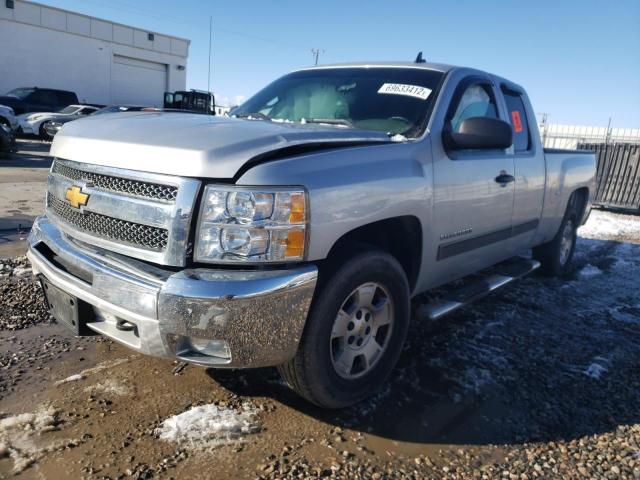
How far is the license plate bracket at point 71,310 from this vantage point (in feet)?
8.34

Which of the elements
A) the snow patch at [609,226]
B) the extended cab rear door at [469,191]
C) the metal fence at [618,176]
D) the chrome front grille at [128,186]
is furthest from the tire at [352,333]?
the metal fence at [618,176]

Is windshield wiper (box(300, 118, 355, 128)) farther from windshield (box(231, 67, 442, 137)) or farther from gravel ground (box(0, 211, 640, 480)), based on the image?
gravel ground (box(0, 211, 640, 480))

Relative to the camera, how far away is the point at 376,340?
3.00 metres

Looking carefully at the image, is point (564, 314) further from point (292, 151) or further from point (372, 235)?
point (292, 151)

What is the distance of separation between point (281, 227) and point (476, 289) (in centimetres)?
213

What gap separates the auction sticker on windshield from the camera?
348cm

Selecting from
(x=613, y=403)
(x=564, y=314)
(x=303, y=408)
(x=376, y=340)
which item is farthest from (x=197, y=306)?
(x=564, y=314)

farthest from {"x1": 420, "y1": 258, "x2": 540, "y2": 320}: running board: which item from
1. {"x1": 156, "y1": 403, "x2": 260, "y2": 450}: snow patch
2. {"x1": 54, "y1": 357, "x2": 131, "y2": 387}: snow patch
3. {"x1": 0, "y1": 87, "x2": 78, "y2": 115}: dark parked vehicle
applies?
{"x1": 0, "y1": 87, "x2": 78, "y2": 115}: dark parked vehicle

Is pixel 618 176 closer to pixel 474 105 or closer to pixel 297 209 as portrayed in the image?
pixel 474 105

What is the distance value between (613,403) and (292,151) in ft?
8.12

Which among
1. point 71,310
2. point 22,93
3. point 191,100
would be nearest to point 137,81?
point 191,100

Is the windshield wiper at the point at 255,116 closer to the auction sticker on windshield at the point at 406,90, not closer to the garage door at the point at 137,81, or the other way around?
the auction sticker on windshield at the point at 406,90

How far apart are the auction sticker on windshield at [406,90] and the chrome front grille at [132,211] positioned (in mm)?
1846

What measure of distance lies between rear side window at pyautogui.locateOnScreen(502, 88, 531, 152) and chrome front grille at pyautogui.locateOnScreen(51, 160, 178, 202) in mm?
3129
